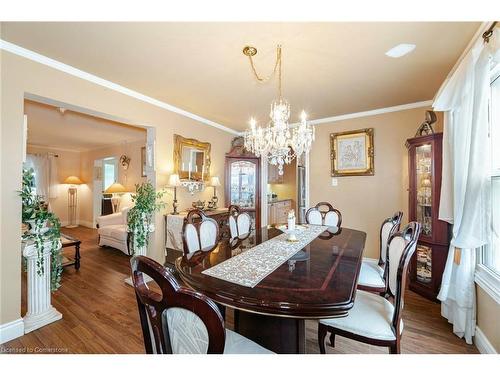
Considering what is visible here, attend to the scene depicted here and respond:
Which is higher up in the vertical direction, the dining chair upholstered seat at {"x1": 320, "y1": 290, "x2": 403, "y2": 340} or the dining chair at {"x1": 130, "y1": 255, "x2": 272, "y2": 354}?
the dining chair at {"x1": 130, "y1": 255, "x2": 272, "y2": 354}

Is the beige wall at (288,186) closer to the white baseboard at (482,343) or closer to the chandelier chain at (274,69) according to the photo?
the chandelier chain at (274,69)

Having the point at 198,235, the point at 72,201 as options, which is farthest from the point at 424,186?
the point at 72,201

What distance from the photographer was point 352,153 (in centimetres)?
364

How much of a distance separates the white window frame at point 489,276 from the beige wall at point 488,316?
2.4 inches

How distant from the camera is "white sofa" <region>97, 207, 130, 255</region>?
3.91 metres

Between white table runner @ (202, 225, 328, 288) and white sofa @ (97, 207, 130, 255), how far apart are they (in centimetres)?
301

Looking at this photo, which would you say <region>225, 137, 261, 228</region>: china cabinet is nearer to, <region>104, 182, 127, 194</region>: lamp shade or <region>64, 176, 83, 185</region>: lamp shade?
<region>104, 182, 127, 194</region>: lamp shade

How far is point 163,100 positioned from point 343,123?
9.37ft

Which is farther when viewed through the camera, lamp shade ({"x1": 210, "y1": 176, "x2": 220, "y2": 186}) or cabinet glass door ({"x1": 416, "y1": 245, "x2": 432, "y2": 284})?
lamp shade ({"x1": 210, "y1": 176, "x2": 220, "y2": 186})

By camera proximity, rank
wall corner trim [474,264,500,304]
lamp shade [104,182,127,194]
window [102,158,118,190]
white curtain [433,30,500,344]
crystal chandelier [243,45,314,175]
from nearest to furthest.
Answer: wall corner trim [474,264,500,304] → white curtain [433,30,500,344] → crystal chandelier [243,45,314,175] → lamp shade [104,182,127,194] → window [102,158,118,190]

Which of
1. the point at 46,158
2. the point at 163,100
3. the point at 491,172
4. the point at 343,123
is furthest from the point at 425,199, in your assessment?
the point at 46,158

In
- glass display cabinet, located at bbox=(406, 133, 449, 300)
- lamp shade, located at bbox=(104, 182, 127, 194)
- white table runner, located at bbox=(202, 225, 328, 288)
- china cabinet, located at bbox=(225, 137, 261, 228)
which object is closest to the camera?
white table runner, located at bbox=(202, 225, 328, 288)

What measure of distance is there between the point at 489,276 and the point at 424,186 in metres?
1.31

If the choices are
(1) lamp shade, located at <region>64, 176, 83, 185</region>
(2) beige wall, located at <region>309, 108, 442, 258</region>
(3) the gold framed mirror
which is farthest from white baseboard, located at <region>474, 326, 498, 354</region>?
(1) lamp shade, located at <region>64, 176, 83, 185</region>
